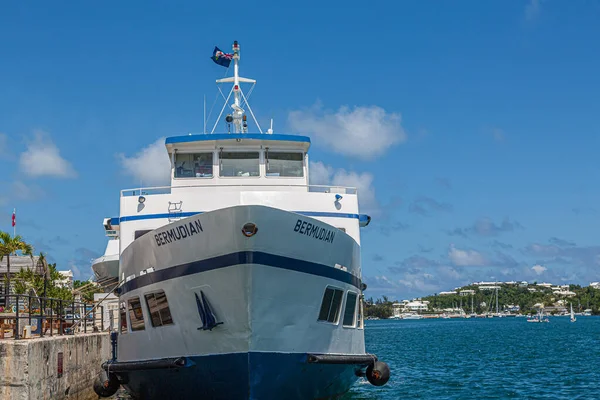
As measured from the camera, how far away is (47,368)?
16.9 meters

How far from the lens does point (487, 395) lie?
25375 millimetres

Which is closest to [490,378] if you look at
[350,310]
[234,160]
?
[350,310]

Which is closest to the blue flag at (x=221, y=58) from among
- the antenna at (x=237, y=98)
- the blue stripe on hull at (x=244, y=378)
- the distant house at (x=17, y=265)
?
the antenna at (x=237, y=98)

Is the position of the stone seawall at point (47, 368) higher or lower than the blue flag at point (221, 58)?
lower

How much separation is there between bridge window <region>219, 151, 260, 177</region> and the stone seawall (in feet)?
19.5

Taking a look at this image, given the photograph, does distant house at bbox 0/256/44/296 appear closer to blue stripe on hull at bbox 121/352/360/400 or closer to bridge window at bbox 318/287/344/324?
blue stripe on hull at bbox 121/352/360/400

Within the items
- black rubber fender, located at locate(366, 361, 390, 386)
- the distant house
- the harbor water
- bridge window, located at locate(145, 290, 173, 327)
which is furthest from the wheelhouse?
the distant house

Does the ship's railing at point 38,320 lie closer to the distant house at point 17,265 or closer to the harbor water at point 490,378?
the harbor water at point 490,378

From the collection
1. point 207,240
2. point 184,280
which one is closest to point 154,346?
point 184,280

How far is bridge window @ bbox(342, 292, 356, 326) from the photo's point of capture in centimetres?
1656

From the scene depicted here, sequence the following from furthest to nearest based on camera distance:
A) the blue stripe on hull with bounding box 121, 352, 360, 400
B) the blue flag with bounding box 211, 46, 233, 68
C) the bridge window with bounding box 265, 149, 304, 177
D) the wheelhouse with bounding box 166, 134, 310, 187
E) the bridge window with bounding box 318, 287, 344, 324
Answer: the blue flag with bounding box 211, 46, 233, 68, the bridge window with bounding box 265, 149, 304, 177, the wheelhouse with bounding box 166, 134, 310, 187, the bridge window with bounding box 318, 287, 344, 324, the blue stripe on hull with bounding box 121, 352, 360, 400

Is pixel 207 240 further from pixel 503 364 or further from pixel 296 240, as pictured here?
pixel 503 364

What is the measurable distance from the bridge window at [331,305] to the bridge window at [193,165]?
5.80 m

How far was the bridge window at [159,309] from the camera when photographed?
49.7 ft
